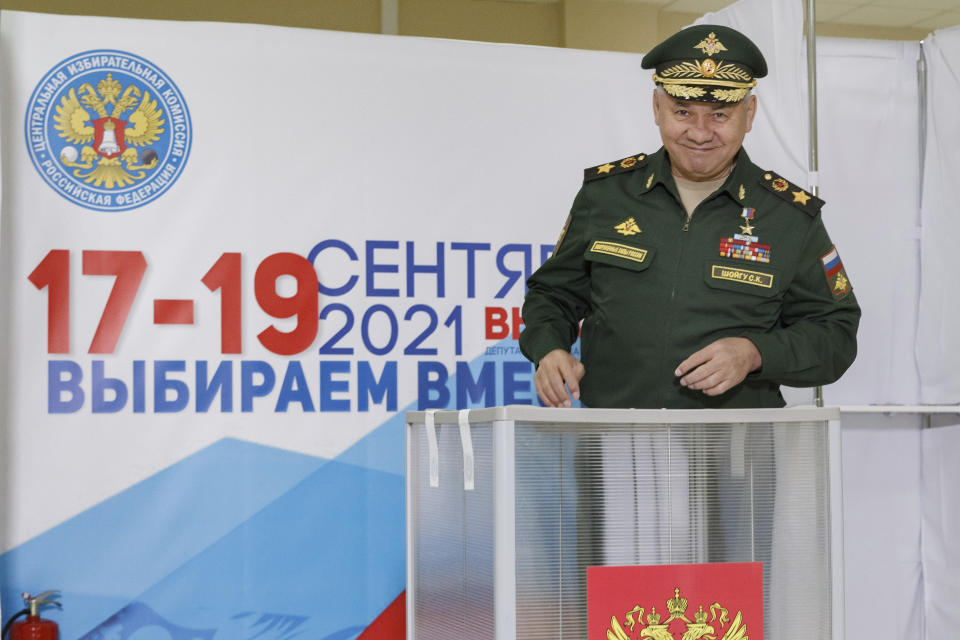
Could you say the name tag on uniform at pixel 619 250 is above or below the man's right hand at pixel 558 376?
above

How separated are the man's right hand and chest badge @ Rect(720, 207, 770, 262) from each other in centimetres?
36

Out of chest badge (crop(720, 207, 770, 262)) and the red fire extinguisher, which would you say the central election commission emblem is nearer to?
chest badge (crop(720, 207, 770, 262))

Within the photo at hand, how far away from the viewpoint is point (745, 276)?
1826mm

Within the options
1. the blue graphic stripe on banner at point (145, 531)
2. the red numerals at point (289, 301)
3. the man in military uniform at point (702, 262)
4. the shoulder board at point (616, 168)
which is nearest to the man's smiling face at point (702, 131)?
the man in military uniform at point (702, 262)

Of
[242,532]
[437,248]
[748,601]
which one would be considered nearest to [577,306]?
[748,601]

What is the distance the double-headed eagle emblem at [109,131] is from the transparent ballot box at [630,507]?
1.68 metres

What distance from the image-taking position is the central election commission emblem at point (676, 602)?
1.38 metres

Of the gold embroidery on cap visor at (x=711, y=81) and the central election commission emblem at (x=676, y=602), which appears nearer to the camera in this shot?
the central election commission emblem at (x=676, y=602)

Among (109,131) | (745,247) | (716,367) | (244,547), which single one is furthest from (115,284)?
(716,367)

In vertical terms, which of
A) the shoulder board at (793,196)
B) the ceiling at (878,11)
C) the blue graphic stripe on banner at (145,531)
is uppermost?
the ceiling at (878,11)

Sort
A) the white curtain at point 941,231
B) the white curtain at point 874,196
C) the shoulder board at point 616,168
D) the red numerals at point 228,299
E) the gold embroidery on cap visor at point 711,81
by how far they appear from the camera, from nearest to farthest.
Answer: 1. the gold embroidery on cap visor at point 711,81
2. the shoulder board at point 616,168
3. the red numerals at point 228,299
4. the white curtain at point 941,231
5. the white curtain at point 874,196

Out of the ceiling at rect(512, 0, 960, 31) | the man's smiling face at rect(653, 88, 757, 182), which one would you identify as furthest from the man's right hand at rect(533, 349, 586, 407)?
the ceiling at rect(512, 0, 960, 31)

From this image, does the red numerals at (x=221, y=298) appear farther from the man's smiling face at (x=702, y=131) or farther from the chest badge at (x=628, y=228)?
the man's smiling face at (x=702, y=131)

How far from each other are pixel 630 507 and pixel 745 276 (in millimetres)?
581
